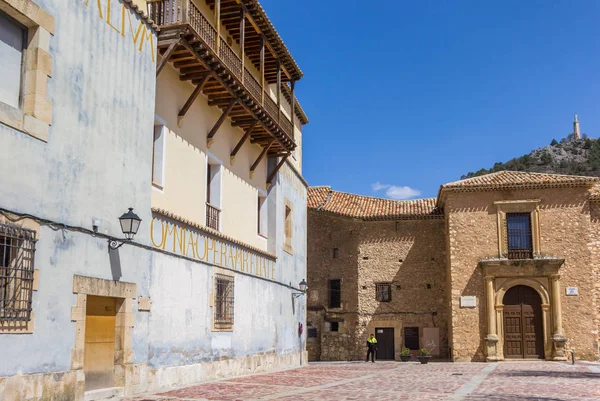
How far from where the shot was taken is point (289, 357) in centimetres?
2194

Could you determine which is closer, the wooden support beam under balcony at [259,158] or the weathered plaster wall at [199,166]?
the weathered plaster wall at [199,166]

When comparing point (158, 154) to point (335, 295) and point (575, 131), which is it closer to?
point (335, 295)

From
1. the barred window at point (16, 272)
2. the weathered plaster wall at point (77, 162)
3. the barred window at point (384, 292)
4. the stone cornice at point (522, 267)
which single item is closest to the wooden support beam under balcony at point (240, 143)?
the weathered plaster wall at point (77, 162)

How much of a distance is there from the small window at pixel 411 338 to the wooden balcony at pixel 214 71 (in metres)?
14.6

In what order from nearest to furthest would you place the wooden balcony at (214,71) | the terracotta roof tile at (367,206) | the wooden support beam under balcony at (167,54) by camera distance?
the wooden support beam under balcony at (167,54), the wooden balcony at (214,71), the terracotta roof tile at (367,206)

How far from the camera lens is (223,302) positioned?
650 inches

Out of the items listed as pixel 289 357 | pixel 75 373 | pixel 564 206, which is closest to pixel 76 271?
pixel 75 373

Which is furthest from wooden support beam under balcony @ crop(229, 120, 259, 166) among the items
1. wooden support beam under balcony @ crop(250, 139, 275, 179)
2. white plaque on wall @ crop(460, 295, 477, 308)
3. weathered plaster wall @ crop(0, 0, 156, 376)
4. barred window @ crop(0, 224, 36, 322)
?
white plaque on wall @ crop(460, 295, 477, 308)

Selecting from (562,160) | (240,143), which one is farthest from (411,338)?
(562,160)

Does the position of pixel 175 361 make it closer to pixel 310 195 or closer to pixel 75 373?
pixel 75 373

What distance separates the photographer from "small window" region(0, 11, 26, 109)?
9029 mm

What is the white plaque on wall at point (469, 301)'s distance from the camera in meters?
28.3

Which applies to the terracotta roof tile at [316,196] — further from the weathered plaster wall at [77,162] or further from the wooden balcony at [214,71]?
the weathered plaster wall at [77,162]

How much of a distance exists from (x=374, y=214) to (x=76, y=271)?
77.4ft
